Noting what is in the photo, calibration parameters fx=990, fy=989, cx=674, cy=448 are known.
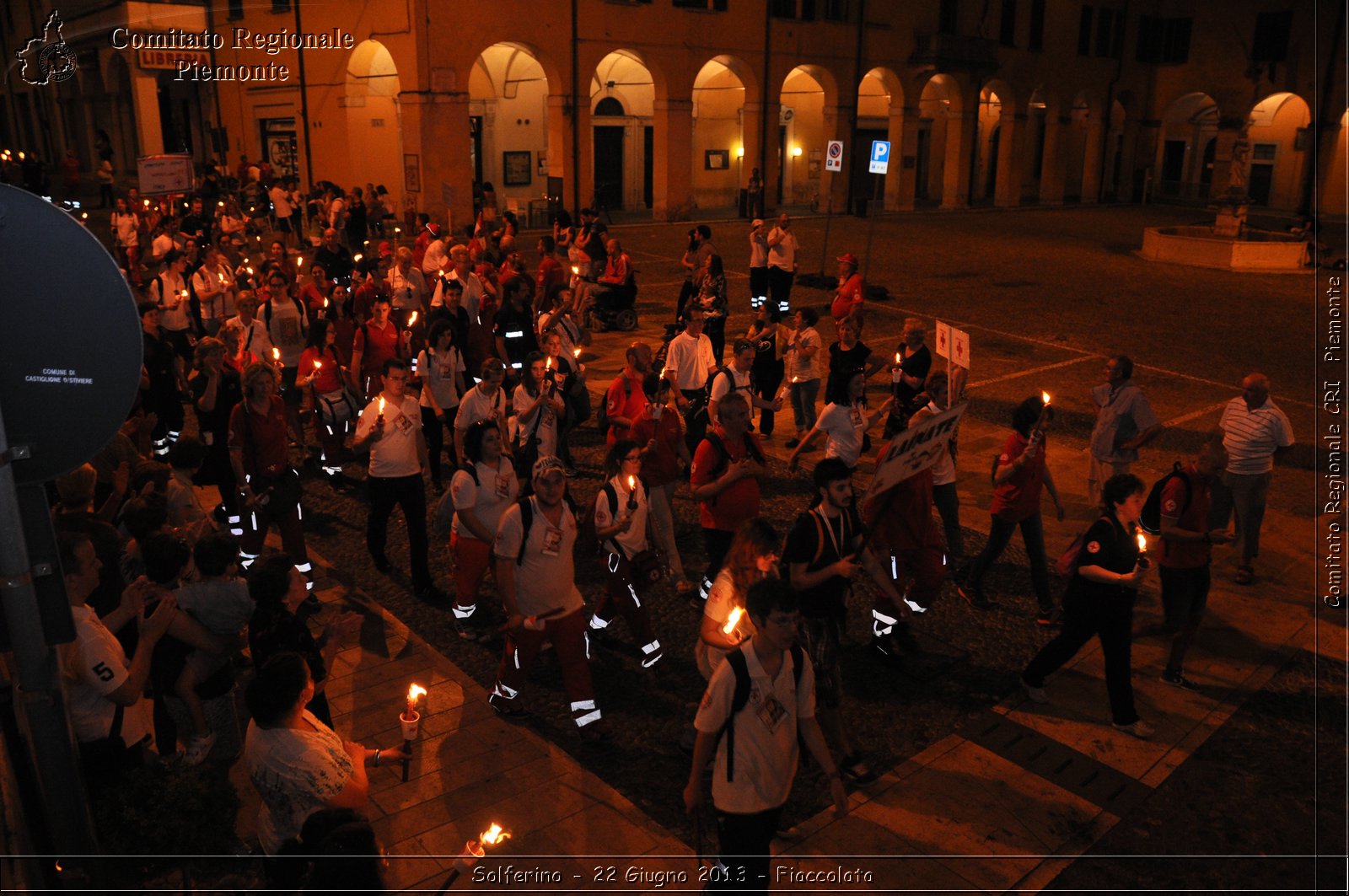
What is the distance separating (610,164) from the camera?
37.9 meters

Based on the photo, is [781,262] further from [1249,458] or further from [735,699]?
[735,699]

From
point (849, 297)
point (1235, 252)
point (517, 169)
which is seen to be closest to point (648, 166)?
point (517, 169)

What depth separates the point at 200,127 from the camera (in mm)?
41031

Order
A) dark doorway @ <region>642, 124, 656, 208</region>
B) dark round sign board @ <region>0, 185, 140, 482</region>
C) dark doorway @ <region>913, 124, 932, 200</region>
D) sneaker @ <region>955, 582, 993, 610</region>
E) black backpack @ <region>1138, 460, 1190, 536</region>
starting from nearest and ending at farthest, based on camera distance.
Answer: dark round sign board @ <region>0, 185, 140, 482</region>
black backpack @ <region>1138, 460, 1190, 536</region>
sneaker @ <region>955, 582, 993, 610</region>
dark doorway @ <region>642, 124, 656, 208</region>
dark doorway @ <region>913, 124, 932, 200</region>

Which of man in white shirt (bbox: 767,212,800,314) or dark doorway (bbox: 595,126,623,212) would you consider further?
dark doorway (bbox: 595,126,623,212)

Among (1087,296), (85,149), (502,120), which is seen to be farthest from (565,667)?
(85,149)

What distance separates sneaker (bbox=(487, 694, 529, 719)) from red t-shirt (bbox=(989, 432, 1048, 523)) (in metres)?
3.94

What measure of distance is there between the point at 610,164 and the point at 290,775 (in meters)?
36.0

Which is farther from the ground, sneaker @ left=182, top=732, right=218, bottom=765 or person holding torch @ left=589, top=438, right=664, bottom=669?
person holding torch @ left=589, top=438, right=664, bottom=669

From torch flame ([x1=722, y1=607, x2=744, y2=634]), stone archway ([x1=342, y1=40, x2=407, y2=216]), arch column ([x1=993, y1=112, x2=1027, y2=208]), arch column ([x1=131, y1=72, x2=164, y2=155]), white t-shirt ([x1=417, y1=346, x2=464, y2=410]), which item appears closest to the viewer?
torch flame ([x1=722, y1=607, x2=744, y2=634])

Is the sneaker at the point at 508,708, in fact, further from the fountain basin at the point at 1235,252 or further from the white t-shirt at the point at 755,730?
the fountain basin at the point at 1235,252

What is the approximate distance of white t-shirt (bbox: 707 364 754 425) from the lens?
9047 mm

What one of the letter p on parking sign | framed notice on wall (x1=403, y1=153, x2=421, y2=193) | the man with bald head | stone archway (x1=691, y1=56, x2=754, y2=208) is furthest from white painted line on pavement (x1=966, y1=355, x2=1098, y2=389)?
stone archway (x1=691, y1=56, x2=754, y2=208)

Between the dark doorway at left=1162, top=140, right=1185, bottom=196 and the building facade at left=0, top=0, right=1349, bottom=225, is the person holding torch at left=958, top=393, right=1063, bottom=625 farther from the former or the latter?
the dark doorway at left=1162, top=140, right=1185, bottom=196
